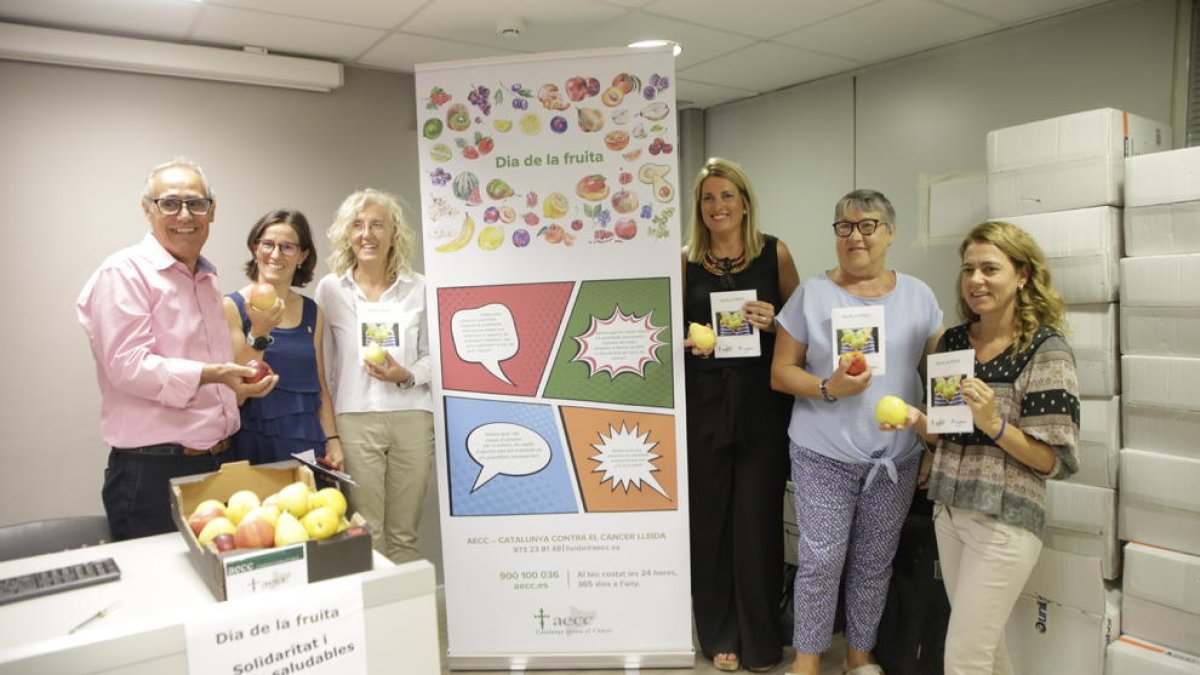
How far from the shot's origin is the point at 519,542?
9.28 ft

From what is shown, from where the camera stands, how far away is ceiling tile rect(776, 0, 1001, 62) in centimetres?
298

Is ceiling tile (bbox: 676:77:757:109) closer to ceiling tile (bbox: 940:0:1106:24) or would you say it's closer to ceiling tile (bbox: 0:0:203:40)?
ceiling tile (bbox: 940:0:1106:24)

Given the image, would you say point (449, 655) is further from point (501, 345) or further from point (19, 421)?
point (19, 421)

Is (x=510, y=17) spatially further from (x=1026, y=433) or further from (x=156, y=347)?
(x=1026, y=433)

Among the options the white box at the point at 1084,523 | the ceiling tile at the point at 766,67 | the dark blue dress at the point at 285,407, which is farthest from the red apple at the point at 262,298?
the white box at the point at 1084,523

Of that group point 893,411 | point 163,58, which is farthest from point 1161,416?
point 163,58

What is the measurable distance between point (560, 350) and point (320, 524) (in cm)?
147

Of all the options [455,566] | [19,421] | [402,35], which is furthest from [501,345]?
[19,421]

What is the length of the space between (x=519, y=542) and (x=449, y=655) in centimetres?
53

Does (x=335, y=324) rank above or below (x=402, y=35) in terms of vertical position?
below

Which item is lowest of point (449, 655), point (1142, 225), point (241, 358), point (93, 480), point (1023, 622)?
point (449, 655)

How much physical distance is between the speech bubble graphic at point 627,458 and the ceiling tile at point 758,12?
5.24 feet

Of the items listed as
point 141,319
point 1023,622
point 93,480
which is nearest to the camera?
point 141,319

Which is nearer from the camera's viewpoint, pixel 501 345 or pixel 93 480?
pixel 501 345
